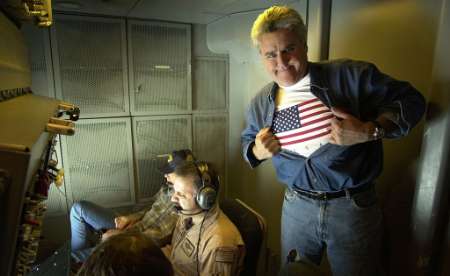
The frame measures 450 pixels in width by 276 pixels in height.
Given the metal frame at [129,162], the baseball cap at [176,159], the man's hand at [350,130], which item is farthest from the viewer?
the metal frame at [129,162]

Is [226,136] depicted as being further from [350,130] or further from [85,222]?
[350,130]

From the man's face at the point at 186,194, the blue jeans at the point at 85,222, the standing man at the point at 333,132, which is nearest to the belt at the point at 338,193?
the standing man at the point at 333,132

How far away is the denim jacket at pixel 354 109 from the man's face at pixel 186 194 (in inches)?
20.2

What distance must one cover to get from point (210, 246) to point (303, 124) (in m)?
0.65

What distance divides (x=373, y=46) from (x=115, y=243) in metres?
1.25

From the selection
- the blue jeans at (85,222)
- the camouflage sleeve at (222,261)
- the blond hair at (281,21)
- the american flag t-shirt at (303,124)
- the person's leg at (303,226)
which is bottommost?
the blue jeans at (85,222)

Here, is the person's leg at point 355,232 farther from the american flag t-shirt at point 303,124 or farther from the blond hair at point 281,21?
the blond hair at point 281,21

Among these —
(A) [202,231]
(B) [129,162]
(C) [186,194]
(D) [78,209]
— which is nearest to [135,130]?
(B) [129,162]

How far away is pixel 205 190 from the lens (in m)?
1.36

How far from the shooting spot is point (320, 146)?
3.59ft

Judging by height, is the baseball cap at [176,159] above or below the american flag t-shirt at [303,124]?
below

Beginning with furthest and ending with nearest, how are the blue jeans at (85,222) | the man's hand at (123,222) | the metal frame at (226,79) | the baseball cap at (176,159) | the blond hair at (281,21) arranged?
the metal frame at (226,79), the blue jeans at (85,222), the man's hand at (123,222), the baseball cap at (176,159), the blond hair at (281,21)

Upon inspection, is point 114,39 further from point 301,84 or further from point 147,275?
point 147,275

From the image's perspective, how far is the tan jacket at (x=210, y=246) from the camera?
128 centimetres
